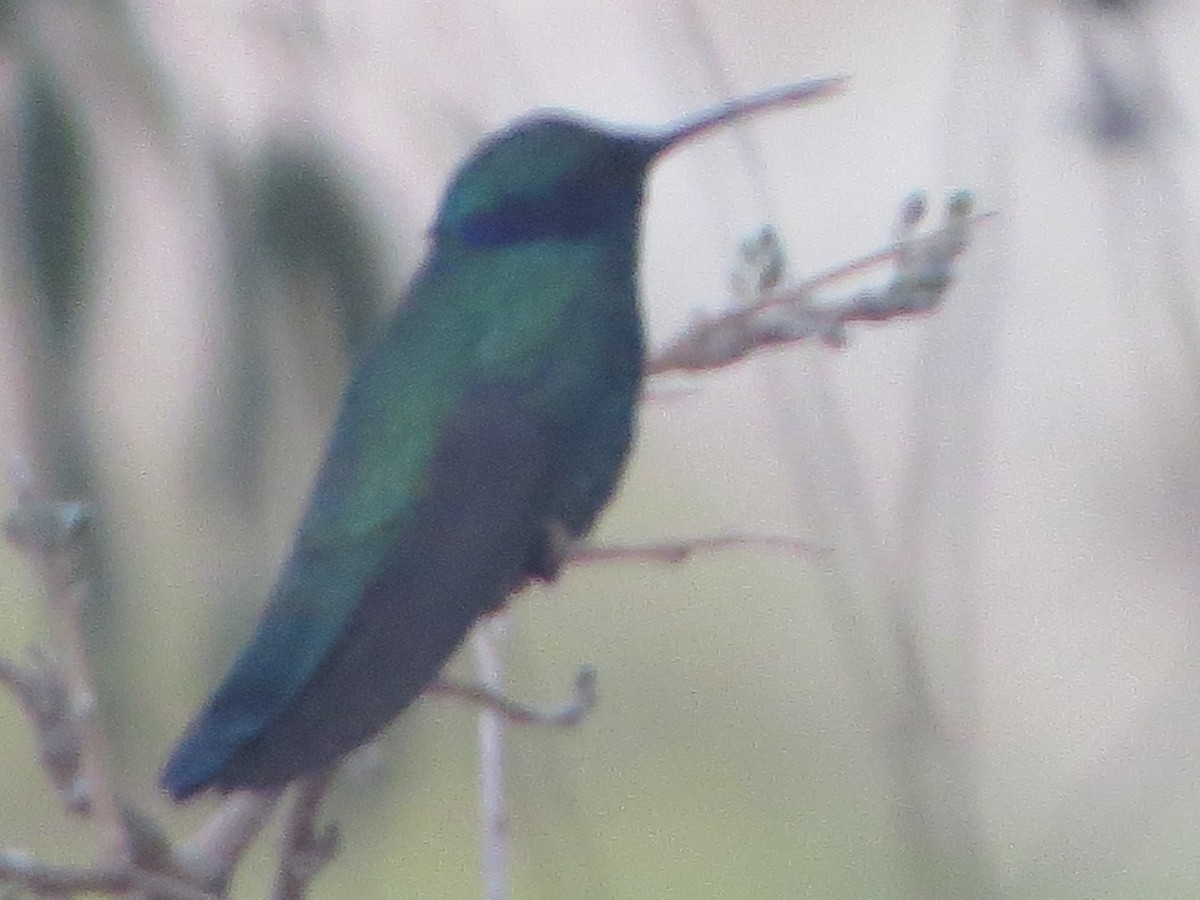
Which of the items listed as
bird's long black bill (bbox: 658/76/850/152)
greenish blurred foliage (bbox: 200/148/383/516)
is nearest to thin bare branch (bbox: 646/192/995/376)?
bird's long black bill (bbox: 658/76/850/152)

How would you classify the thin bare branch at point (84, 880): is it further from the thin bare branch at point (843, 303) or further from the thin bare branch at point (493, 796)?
the thin bare branch at point (843, 303)

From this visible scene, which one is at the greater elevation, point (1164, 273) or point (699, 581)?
point (1164, 273)

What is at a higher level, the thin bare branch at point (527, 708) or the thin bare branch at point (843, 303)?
the thin bare branch at point (843, 303)

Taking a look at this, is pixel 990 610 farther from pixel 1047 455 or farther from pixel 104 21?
pixel 104 21

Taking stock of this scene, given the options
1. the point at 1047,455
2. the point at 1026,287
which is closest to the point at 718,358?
the point at 1026,287

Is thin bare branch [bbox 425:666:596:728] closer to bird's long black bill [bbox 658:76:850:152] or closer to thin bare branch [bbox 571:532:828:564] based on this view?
thin bare branch [bbox 571:532:828:564]

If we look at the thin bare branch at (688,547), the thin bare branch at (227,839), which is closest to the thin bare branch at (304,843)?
the thin bare branch at (227,839)

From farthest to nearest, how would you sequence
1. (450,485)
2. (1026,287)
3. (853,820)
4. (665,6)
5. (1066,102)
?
(853,820)
(1026,287)
(665,6)
(1066,102)
(450,485)

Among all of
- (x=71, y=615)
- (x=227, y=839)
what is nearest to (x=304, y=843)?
(x=227, y=839)

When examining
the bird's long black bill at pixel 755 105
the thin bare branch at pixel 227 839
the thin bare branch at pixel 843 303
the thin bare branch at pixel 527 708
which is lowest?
the thin bare branch at pixel 527 708
